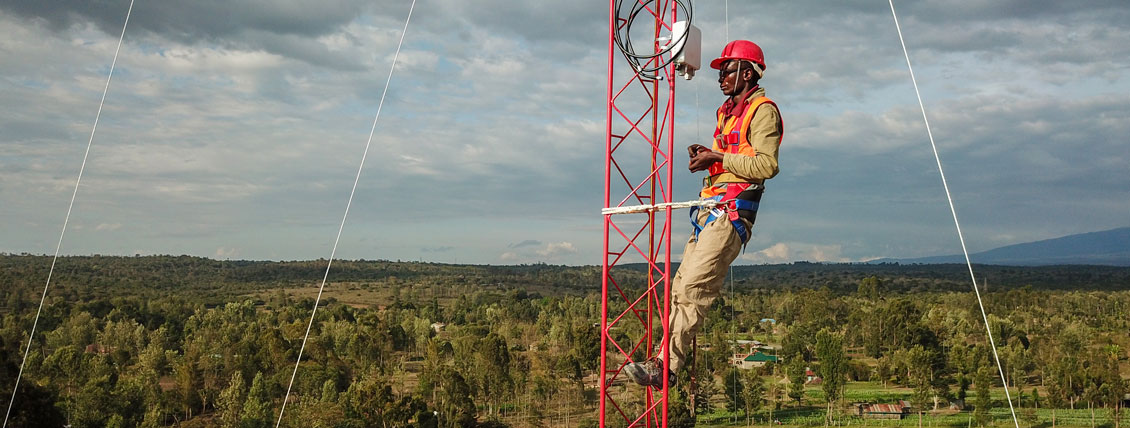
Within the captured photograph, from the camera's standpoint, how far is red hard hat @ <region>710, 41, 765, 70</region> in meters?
7.79

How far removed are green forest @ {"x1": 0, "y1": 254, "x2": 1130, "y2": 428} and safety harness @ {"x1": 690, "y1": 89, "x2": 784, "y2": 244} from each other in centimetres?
2823

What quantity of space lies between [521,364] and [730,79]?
4354 cm

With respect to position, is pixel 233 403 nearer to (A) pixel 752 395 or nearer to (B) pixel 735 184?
(A) pixel 752 395

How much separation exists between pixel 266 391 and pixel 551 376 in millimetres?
15012

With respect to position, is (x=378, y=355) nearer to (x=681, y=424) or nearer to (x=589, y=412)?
(x=589, y=412)

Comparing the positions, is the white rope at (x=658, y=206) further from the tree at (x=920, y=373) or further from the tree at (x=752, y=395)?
the tree at (x=920, y=373)

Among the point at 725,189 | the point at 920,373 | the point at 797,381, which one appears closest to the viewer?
the point at 725,189

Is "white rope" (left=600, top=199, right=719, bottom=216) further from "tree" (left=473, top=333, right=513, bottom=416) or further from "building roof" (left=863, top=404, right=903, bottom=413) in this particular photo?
"building roof" (left=863, top=404, right=903, bottom=413)

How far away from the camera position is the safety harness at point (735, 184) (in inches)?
298

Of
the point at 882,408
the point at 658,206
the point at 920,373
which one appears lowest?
the point at 882,408

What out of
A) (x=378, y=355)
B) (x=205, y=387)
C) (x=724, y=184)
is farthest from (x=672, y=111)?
(x=378, y=355)

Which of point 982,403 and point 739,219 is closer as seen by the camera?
point 739,219

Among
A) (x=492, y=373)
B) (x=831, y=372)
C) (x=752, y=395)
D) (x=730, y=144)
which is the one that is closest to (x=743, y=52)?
(x=730, y=144)

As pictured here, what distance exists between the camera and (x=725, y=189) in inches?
310
